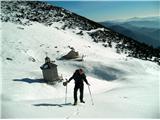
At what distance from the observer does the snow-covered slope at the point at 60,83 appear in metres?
11.8

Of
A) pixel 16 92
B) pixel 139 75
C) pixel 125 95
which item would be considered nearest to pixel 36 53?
pixel 139 75

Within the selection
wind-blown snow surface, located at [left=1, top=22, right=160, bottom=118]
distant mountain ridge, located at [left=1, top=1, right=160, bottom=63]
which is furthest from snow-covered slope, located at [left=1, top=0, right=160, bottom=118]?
distant mountain ridge, located at [left=1, top=1, right=160, bottom=63]

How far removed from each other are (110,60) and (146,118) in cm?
1678

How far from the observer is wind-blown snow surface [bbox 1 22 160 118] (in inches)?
464

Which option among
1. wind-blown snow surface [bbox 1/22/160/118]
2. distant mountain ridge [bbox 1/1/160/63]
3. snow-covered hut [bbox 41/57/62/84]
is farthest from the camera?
distant mountain ridge [bbox 1/1/160/63]

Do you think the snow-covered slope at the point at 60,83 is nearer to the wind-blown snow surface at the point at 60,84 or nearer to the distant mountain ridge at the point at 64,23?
the wind-blown snow surface at the point at 60,84

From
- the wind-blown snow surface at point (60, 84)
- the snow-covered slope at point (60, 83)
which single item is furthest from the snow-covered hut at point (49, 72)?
the wind-blown snow surface at point (60, 84)

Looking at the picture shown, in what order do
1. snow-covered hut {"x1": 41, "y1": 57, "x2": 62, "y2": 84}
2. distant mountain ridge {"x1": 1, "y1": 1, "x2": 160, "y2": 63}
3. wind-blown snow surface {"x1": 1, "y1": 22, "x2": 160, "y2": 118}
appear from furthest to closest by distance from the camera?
distant mountain ridge {"x1": 1, "y1": 1, "x2": 160, "y2": 63} < snow-covered hut {"x1": 41, "y1": 57, "x2": 62, "y2": 84} < wind-blown snow surface {"x1": 1, "y1": 22, "x2": 160, "y2": 118}

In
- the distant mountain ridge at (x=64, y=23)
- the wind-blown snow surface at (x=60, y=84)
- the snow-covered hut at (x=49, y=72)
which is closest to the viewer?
the wind-blown snow surface at (x=60, y=84)

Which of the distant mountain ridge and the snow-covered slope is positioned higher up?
the distant mountain ridge

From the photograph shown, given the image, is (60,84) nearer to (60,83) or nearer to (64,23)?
(60,83)

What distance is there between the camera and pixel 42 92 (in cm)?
1770

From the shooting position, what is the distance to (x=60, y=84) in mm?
19500

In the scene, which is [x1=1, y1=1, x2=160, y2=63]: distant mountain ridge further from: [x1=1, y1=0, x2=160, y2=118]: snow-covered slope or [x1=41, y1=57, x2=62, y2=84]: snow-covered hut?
[x1=41, y1=57, x2=62, y2=84]: snow-covered hut
